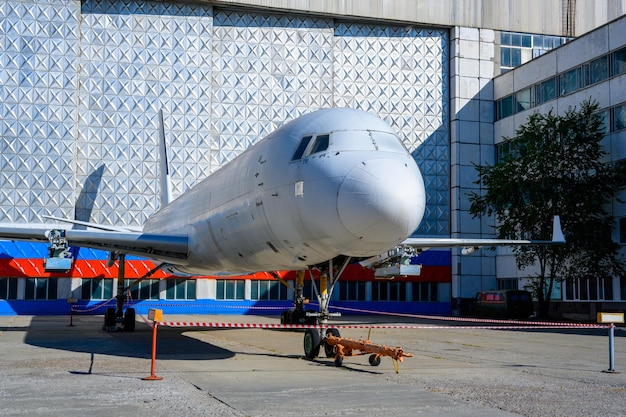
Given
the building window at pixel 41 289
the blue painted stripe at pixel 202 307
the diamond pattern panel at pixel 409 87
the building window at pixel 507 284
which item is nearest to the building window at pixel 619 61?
the diamond pattern panel at pixel 409 87

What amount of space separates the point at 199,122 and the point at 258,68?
567cm

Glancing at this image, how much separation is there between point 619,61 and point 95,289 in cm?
3506

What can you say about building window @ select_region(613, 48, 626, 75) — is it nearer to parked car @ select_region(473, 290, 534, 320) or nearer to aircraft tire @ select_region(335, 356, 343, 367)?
parked car @ select_region(473, 290, 534, 320)

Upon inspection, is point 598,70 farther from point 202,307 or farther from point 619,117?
point 202,307

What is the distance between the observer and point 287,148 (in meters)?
15.4

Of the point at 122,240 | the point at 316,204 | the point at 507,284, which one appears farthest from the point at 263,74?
the point at 316,204

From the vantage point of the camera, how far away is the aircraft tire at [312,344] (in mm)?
15531

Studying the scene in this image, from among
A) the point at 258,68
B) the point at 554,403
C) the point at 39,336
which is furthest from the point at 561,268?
the point at 554,403

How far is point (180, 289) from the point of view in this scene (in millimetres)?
47969

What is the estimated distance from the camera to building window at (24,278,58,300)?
44844 mm

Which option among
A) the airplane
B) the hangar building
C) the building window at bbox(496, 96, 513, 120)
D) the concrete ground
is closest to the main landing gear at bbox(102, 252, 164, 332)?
the concrete ground

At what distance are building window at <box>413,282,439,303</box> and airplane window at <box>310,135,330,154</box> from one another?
38.4 metres

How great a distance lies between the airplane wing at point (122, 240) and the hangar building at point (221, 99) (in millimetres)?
23903

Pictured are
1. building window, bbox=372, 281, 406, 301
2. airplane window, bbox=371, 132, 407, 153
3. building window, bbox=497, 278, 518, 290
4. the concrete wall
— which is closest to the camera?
airplane window, bbox=371, 132, 407, 153
